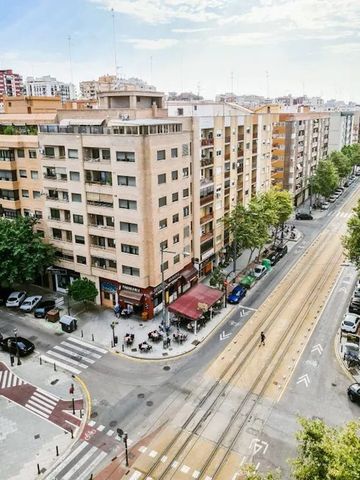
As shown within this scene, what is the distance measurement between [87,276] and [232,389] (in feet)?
80.9

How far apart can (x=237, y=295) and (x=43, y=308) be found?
2447 centimetres

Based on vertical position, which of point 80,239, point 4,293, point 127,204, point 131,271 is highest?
point 127,204

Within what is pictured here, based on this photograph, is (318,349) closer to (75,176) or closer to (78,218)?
(78,218)

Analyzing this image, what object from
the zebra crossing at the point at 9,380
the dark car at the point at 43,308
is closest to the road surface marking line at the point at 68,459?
the zebra crossing at the point at 9,380

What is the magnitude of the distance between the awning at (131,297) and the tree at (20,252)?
11296 mm

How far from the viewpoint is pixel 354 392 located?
34.5 m

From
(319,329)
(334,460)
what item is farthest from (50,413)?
(319,329)

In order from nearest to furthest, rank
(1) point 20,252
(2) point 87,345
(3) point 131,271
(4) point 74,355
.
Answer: (4) point 74,355 < (2) point 87,345 < (3) point 131,271 < (1) point 20,252

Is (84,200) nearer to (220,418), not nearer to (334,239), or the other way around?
(220,418)

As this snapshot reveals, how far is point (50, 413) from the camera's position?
3416cm

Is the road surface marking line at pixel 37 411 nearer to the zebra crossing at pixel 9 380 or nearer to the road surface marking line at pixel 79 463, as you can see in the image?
the zebra crossing at pixel 9 380

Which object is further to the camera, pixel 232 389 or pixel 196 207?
pixel 196 207

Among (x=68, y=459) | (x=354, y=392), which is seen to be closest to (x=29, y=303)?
(x=68, y=459)

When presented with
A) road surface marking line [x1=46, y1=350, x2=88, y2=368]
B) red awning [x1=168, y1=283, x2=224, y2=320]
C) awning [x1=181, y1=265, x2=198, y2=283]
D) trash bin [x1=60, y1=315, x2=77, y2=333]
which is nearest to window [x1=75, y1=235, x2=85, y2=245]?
trash bin [x1=60, y1=315, x2=77, y2=333]
